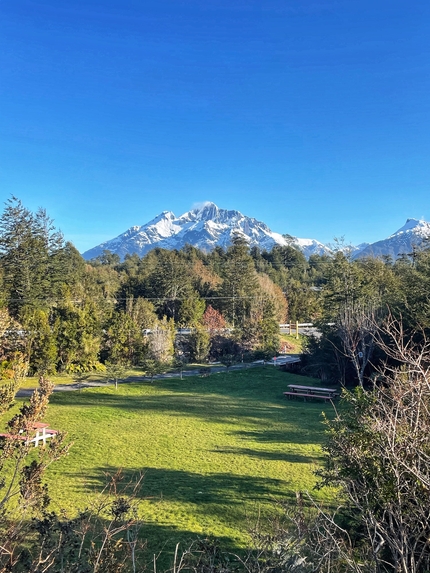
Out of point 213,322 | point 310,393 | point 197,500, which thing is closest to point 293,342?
point 213,322

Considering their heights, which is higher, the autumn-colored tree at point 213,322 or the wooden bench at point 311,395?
the autumn-colored tree at point 213,322

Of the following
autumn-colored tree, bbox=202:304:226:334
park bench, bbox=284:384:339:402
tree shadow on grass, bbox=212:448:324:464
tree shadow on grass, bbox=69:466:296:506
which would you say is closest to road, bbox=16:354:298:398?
autumn-colored tree, bbox=202:304:226:334

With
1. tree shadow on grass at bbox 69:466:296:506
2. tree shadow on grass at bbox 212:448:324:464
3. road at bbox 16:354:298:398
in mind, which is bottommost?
tree shadow on grass at bbox 212:448:324:464

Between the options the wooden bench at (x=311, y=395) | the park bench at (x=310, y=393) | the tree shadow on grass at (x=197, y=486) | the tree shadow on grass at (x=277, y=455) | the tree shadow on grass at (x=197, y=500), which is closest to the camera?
the tree shadow on grass at (x=197, y=500)

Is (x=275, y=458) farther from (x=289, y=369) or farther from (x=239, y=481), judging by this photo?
(x=289, y=369)

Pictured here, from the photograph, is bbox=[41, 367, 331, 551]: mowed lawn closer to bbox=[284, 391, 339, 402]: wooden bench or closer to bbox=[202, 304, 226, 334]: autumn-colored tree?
bbox=[284, 391, 339, 402]: wooden bench

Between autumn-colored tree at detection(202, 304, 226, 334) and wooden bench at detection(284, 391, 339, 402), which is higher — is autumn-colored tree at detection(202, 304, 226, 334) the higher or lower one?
the higher one

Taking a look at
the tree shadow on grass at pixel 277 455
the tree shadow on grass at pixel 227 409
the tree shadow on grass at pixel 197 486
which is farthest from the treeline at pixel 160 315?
the tree shadow on grass at pixel 197 486

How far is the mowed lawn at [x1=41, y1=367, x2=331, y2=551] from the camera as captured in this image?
7.29 meters

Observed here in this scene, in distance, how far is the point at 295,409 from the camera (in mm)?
16828

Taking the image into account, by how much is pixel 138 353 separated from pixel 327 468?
2327 cm

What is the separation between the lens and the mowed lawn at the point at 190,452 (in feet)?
23.9

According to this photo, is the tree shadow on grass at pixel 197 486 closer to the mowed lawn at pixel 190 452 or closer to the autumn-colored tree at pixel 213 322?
the mowed lawn at pixel 190 452

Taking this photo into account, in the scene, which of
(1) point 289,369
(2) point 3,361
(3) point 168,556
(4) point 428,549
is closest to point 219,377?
(1) point 289,369
